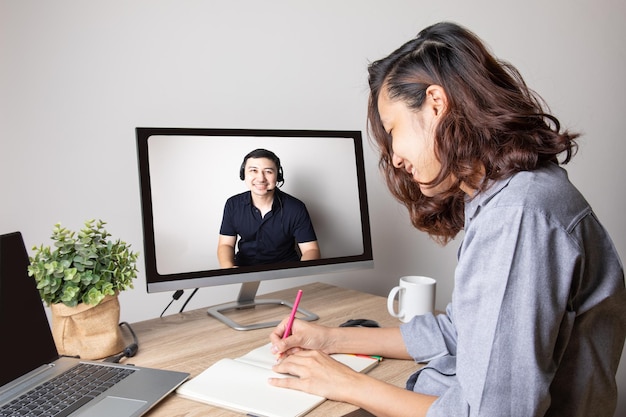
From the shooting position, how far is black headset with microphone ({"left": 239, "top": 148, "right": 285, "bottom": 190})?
4.25 feet

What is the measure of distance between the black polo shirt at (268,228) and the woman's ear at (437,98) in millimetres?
589

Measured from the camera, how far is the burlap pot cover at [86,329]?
1017 millimetres

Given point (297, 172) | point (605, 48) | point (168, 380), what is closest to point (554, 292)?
point (168, 380)

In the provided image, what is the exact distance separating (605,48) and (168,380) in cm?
148

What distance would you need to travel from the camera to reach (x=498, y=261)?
2.25 ft

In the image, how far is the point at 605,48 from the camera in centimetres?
151

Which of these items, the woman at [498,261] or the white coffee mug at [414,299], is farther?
the white coffee mug at [414,299]

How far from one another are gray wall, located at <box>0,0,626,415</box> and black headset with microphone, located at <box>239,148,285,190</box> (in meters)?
0.41

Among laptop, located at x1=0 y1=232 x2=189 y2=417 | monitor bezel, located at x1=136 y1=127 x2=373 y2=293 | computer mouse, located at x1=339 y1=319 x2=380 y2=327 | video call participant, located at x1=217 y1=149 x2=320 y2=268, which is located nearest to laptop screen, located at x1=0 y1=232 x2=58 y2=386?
laptop, located at x1=0 y1=232 x2=189 y2=417

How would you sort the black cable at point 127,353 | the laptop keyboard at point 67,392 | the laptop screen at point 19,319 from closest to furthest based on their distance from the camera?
1. the laptop keyboard at point 67,392
2. the laptop screen at point 19,319
3. the black cable at point 127,353

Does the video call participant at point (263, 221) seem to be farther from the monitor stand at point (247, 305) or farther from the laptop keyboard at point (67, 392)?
Answer: the laptop keyboard at point (67, 392)

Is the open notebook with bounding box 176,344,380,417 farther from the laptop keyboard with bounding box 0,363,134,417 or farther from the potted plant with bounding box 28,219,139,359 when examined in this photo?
the potted plant with bounding box 28,219,139,359

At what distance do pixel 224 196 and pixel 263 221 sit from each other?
120 mm

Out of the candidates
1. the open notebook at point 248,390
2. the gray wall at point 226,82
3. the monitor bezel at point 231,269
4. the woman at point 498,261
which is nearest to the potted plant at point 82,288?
the monitor bezel at point 231,269
